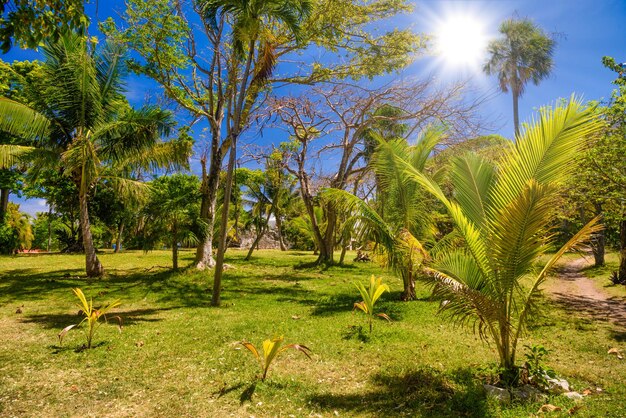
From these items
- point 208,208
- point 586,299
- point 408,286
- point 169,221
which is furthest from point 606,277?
point 169,221

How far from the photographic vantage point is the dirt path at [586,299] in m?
9.41

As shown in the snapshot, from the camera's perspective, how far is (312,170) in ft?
62.6

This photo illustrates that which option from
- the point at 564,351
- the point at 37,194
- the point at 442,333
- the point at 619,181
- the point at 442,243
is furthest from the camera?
the point at 37,194

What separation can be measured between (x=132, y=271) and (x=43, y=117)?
671 centimetres

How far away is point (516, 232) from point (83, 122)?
13.6m

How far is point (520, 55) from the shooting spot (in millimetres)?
32594

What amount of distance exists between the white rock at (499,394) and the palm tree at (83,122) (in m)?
12.3

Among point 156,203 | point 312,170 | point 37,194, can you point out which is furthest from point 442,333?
point 37,194

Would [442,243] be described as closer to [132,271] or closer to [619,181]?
[619,181]

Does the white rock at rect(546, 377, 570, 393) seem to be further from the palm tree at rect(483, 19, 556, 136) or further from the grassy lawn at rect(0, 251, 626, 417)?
the palm tree at rect(483, 19, 556, 136)

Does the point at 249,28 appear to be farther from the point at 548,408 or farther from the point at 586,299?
the point at 586,299

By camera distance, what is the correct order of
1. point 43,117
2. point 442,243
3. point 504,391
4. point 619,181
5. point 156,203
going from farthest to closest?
point 156,203
point 43,117
point 619,181
point 442,243
point 504,391

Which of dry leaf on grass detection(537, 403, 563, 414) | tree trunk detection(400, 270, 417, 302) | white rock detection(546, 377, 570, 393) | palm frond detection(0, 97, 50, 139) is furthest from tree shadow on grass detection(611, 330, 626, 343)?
palm frond detection(0, 97, 50, 139)

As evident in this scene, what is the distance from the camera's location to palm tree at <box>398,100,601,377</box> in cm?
398
